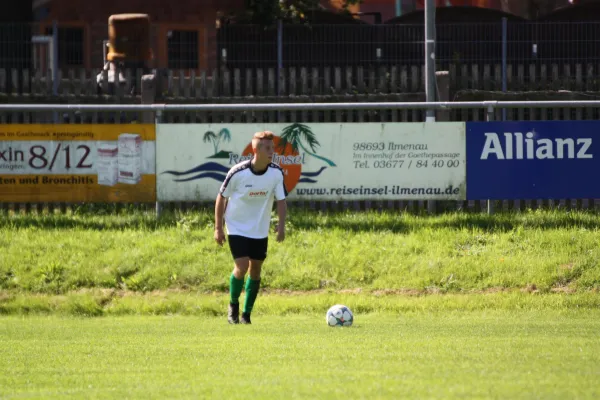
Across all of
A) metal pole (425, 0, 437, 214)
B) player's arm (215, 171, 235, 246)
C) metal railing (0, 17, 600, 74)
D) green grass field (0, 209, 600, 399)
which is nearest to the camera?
green grass field (0, 209, 600, 399)

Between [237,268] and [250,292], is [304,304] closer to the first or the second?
[250,292]

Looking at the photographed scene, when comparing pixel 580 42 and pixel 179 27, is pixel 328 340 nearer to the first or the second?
pixel 580 42

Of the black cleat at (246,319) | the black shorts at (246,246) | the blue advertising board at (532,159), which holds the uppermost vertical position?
the blue advertising board at (532,159)

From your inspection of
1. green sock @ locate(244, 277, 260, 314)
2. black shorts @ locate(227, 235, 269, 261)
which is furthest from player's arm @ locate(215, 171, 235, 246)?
green sock @ locate(244, 277, 260, 314)

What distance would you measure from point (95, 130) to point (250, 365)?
7.89 m

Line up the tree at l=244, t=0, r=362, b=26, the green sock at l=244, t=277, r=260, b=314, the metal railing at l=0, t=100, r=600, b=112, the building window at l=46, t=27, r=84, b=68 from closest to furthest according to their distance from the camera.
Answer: the green sock at l=244, t=277, r=260, b=314, the metal railing at l=0, t=100, r=600, b=112, the tree at l=244, t=0, r=362, b=26, the building window at l=46, t=27, r=84, b=68

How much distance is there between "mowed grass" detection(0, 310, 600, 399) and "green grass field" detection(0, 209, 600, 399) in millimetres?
23

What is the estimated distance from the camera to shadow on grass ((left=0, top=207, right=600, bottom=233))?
48.5 feet

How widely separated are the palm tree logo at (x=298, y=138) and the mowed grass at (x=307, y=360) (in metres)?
3.75

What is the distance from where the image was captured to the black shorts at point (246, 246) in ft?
36.7

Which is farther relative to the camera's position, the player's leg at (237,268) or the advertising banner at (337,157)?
the advertising banner at (337,157)

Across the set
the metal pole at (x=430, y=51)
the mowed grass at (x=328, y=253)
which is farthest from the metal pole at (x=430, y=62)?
the mowed grass at (x=328, y=253)

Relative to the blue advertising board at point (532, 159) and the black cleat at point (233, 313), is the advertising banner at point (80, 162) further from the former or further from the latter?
the blue advertising board at point (532, 159)

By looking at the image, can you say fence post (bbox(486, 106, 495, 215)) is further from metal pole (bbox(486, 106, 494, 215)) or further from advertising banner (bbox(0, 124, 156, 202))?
advertising banner (bbox(0, 124, 156, 202))
